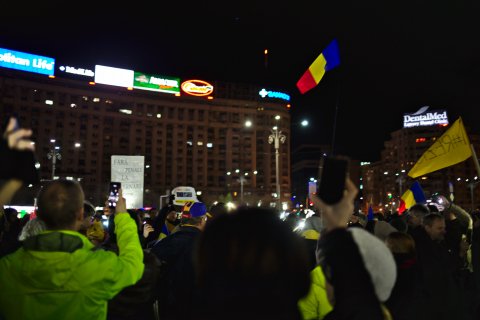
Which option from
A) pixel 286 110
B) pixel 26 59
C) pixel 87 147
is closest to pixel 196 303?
pixel 26 59

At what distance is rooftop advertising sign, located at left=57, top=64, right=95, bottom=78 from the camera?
93062 mm

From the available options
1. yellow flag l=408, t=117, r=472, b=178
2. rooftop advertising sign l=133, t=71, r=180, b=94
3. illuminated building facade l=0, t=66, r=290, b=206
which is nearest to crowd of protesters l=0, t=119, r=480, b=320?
yellow flag l=408, t=117, r=472, b=178

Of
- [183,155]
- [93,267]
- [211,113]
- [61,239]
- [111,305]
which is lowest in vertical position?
[111,305]

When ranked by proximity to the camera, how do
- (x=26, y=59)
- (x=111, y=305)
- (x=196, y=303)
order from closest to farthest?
1. (x=196, y=303)
2. (x=111, y=305)
3. (x=26, y=59)

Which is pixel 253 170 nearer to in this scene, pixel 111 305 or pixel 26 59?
pixel 26 59

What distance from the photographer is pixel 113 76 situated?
309 feet

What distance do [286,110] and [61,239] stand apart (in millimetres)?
136460

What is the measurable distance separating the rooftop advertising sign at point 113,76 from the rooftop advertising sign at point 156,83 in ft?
5.26

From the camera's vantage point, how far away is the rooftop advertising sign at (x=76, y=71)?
93062 millimetres

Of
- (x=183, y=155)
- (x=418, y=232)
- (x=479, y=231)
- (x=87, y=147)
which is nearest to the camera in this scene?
(x=418, y=232)

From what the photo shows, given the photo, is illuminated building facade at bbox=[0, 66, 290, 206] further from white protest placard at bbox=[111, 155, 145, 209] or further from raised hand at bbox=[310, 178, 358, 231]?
raised hand at bbox=[310, 178, 358, 231]

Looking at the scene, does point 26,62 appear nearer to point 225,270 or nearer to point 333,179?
point 333,179

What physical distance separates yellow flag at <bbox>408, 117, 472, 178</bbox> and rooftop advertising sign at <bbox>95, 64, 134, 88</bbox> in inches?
3517

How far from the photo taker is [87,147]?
110 meters
